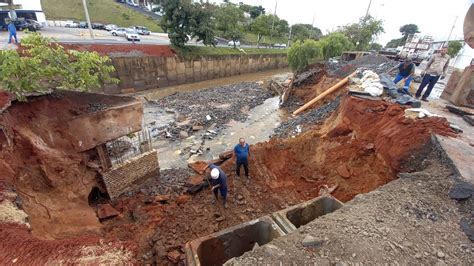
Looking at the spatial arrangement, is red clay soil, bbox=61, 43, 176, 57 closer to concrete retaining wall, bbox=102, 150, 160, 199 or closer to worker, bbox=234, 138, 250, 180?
concrete retaining wall, bbox=102, 150, 160, 199

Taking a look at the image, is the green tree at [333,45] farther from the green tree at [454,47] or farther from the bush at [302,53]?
the green tree at [454,47]

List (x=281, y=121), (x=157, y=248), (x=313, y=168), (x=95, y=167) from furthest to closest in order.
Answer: (x=281, y=121)
(x=313, y=168)
(x=95, y=167)
(x=157, y=248)

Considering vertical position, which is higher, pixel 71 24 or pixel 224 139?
pixel 71 24

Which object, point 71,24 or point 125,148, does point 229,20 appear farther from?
point 125,148

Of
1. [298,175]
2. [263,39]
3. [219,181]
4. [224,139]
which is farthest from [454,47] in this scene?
[219,181]

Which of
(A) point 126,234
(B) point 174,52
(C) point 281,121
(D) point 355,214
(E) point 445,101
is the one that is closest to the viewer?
(D) point 355,214

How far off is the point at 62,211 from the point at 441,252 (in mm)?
7344

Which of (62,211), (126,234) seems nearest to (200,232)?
(126,234)

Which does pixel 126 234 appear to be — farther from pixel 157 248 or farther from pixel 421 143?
pixel 421 143

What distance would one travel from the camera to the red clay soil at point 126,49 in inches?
733

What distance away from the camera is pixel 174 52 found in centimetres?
2452

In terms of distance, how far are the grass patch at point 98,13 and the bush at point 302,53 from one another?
23.6 metres

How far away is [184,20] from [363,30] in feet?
86.8

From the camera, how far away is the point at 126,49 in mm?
21391
